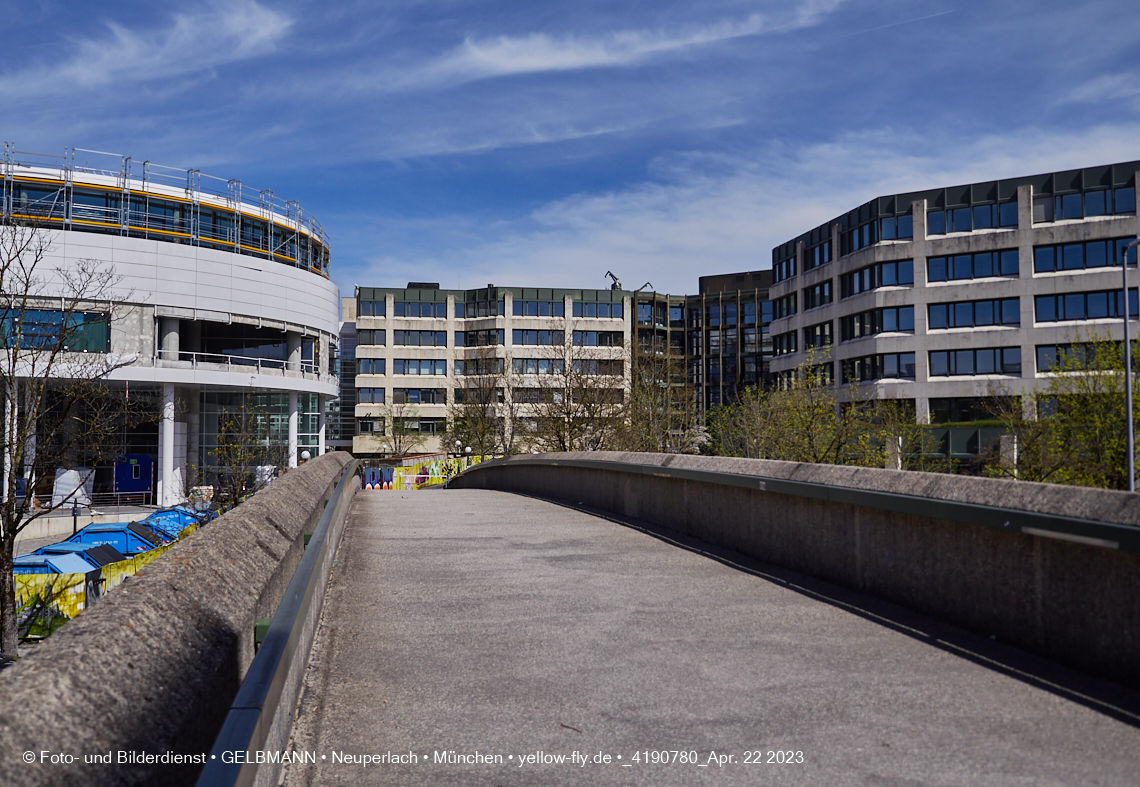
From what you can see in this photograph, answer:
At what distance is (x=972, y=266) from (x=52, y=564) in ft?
177

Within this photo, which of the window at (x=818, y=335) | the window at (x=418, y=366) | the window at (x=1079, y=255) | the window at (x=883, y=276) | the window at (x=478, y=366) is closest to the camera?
the window at (x=1079, y=255)

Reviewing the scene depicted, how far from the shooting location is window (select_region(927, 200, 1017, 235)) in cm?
5753

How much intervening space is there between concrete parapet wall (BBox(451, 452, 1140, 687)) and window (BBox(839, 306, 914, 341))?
55.4 meters

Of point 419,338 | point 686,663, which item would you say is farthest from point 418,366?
point 686,663

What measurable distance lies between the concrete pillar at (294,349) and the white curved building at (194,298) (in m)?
0.07

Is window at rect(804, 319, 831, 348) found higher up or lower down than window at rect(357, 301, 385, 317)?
lower down

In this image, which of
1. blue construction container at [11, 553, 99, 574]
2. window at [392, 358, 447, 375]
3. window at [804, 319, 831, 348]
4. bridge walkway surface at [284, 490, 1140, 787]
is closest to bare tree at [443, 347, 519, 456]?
window at [392, 358, 447, 375]

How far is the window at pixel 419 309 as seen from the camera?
9631cm

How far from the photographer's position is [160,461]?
51.7 metres

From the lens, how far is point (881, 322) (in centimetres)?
6128

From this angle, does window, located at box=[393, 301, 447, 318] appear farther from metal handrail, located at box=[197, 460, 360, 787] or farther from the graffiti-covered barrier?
the graffiti-covered barrier

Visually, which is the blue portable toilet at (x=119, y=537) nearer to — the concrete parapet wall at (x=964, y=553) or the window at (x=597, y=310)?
the concrete parapet wall at (x=964, y=553)

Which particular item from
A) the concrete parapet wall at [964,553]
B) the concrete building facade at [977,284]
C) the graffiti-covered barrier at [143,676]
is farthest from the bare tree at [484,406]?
the graffiti-covered barrier at [143,676]

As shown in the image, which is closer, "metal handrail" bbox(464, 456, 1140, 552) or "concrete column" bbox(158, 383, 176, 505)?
"metal handrail" bbox(464, 456, 1140, 552)
